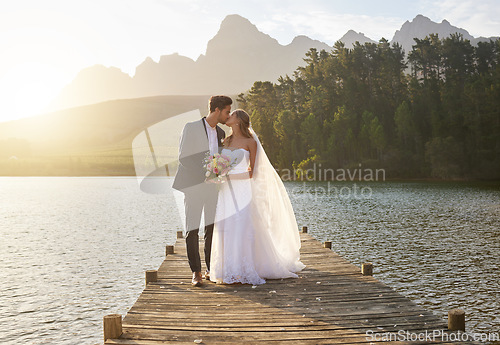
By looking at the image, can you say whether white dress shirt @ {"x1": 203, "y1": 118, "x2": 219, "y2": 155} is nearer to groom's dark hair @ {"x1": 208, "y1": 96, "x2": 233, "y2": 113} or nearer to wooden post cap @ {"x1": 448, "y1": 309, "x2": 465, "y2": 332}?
groom's dark hair @ {"x1": 208, "y1": 96, "x2": 233, "y2": 113}

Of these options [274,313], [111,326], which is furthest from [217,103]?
[111,326]

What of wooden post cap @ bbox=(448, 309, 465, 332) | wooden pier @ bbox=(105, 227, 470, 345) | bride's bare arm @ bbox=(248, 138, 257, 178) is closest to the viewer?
wooden pier @ bbox=(105, 227, 470, 345)

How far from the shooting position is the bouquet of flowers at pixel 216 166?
25.5 feet

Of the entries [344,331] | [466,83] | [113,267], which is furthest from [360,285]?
[466,83]

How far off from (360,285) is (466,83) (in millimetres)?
83467

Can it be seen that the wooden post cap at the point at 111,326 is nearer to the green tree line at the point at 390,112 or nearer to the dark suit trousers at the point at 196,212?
the dark suit trousers at the point at 196,212

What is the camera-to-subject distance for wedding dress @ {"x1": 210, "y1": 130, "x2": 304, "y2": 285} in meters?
8.14

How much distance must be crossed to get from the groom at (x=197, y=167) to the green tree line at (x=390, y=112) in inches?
2932

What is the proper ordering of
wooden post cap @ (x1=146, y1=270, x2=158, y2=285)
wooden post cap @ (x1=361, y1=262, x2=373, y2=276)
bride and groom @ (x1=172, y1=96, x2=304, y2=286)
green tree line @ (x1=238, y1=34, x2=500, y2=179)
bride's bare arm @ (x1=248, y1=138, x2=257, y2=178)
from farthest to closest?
green tree line @ (x1=238, y1=34, x2=500, y2=179), wooden post cap @ (x1=361, y1=262, x2=373, y2=276), wooden post cap @ (x1=146, y1=270, x2=158, y2=285), bride's bare arm @ (x1=248, y1=138, x2=257, y2=178), bride and groom @ (x1=172, y1=96, x2=304, y2=286)

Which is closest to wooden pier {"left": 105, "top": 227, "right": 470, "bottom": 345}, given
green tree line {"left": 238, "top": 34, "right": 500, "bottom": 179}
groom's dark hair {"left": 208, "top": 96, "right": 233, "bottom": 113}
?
groom's dark hair {"left": 208, "top": 96, "right": 233, "bottom": 113}

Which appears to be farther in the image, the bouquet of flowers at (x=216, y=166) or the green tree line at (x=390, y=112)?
the green tree line at (x=390, y=112)

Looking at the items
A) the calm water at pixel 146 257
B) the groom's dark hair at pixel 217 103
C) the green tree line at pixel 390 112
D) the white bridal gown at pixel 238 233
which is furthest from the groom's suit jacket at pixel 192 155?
the green tree line at pixel 390 112

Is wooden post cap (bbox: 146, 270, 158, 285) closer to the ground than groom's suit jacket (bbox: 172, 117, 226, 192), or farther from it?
closer to the ground

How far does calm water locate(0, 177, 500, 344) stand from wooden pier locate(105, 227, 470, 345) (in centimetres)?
346
